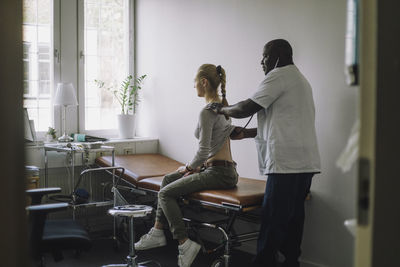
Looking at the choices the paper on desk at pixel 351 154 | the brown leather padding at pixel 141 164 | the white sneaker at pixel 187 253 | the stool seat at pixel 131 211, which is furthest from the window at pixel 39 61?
the paper on desk at pixel 351 154

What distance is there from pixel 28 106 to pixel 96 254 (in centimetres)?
170

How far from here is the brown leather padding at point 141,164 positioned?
13.3 ft

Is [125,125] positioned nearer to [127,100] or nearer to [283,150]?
[127,100]

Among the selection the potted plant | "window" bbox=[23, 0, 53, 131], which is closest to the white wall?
the potted plant

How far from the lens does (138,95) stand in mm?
5270

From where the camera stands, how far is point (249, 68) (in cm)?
386

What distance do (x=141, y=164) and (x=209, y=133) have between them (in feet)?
4.29

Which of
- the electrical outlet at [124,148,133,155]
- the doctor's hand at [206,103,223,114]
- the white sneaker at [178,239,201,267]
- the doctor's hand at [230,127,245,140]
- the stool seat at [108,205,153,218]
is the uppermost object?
the doctor's hand at [206,103,223,114]

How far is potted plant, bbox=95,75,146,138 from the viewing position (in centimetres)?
498

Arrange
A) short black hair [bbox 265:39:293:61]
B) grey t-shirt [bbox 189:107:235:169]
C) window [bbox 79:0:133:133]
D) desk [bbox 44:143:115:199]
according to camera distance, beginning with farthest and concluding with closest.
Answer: window [bbox 79:0:133:133]
desk [bbox 44:143:115:199]
grey t-shirt [bbox 189:107:235:169]
short black hair [bbox 265:39:293:61]

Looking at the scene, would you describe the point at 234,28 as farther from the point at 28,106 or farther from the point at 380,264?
the point at 380,264

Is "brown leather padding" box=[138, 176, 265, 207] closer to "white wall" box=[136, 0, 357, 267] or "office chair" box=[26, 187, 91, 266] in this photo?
"white wall" box=[136, 0, 357, 267]

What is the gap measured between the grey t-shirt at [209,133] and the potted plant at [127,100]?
5.77ft

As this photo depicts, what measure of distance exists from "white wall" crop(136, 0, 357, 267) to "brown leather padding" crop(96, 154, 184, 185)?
0.21 m
